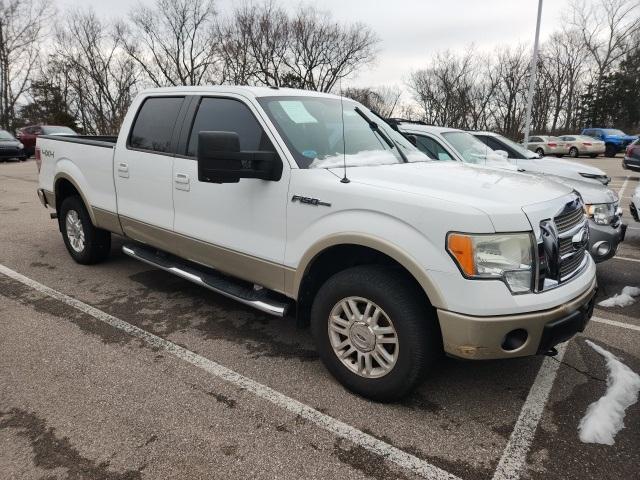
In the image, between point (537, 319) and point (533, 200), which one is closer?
point (537, 319)

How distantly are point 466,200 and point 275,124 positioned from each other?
1461 millimetres

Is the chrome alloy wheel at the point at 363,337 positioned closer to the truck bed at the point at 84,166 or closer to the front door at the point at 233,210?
the front door at the point at 233,210

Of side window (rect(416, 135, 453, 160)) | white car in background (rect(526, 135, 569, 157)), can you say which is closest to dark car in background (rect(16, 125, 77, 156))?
side window (rect(416, 135, 453, 160))

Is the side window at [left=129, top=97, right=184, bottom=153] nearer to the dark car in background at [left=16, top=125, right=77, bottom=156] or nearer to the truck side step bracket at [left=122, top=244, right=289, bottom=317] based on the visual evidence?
the truck side step bracket at [left=122, top=244, right=289, bottom=317]

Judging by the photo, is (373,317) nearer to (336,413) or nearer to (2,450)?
(336,413)

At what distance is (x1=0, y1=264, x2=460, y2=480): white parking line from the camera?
95.0 inches

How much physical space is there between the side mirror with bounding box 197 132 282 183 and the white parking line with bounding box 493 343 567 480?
6.80ft

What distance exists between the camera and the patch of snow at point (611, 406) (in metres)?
2.64

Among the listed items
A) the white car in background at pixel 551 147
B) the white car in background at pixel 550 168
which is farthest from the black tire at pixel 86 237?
the white car in background at pixel 551 147

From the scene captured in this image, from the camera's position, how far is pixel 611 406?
2912 millimetres

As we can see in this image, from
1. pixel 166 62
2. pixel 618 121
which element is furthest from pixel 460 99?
pixel 166 62

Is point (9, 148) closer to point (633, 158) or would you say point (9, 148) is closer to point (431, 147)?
point (431, 147)

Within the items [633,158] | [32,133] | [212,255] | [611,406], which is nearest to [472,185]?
[611,406]

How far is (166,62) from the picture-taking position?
3869 centimetres
